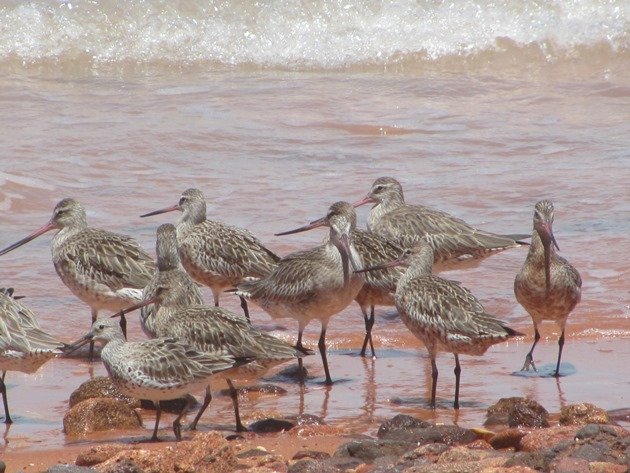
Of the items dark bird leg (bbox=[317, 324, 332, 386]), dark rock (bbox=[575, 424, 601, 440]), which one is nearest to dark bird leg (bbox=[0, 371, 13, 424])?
dark bird leg (bbox=[317, 324, 332, 386])

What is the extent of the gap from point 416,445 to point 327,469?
0.76m

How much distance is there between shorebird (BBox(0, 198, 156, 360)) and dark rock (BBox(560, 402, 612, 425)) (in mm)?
4105

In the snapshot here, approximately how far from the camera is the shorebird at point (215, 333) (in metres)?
8.05

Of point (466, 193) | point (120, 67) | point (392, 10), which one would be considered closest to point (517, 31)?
point (392, 10)

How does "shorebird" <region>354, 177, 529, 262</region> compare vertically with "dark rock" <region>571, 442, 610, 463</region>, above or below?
above

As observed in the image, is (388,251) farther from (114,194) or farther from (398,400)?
(114,194)

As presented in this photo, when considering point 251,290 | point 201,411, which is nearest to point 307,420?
point 201,411

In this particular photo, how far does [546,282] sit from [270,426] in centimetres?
268

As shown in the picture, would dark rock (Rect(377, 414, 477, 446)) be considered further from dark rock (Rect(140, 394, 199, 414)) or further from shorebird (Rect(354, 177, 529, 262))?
shorebird (Rect(354, 177, 529, 262))

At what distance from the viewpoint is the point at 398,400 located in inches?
338

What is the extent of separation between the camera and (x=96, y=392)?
827cm

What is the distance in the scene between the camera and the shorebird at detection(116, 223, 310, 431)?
8.05 metres

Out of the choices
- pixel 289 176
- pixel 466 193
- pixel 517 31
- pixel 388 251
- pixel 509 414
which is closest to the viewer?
pixel 509 414

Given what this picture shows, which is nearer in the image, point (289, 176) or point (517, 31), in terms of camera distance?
point (289, 176)
